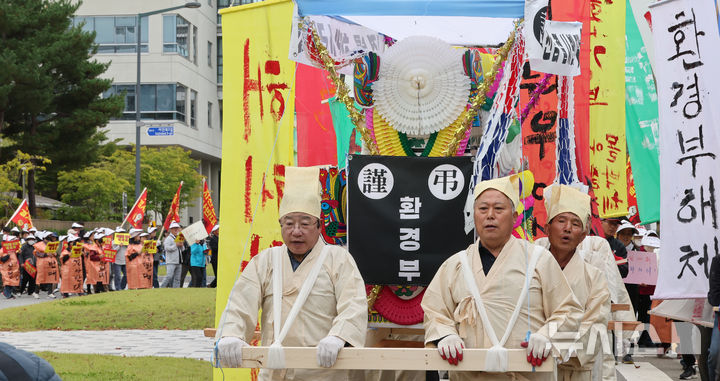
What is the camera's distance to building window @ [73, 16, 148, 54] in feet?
145

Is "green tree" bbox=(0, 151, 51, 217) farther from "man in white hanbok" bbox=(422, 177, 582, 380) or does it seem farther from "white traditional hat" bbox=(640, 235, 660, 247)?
"man in white hanbok" bbox=(422, 177, 582, 380)

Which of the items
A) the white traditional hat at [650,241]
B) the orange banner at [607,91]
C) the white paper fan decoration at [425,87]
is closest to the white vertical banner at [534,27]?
the white paper fan decoration at [425,87]

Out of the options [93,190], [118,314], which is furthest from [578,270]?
[93,190]

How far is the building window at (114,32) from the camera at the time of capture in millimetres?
44219

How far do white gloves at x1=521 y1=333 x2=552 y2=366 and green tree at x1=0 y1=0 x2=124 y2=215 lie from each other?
2754cm

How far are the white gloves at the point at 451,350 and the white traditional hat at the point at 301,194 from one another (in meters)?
1.22

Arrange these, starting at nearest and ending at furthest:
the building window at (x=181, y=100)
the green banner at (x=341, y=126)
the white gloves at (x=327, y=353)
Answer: the white gloves at (x=327, y=353) < the green banner at (x=341, y=126) < the building window at (x=181, y=100)

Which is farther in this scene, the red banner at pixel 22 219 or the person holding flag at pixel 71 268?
the red banner at pixel 22 219

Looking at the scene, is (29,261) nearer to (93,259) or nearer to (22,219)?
(93,259)

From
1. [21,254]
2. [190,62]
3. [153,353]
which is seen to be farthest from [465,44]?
[190,62]

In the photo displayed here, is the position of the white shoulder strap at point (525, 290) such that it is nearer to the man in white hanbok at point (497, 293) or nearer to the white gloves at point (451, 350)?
the man in white hanbok at point (497, 293)

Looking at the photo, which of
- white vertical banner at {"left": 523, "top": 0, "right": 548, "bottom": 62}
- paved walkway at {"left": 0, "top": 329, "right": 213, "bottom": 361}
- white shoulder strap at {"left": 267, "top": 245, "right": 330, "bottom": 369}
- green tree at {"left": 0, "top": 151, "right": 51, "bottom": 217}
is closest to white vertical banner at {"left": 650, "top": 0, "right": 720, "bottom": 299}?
white vertical banner at {"left": 523, "top": 0, "right": 548, "bottom": 62}

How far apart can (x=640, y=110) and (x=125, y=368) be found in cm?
675

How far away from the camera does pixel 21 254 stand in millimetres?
20344
